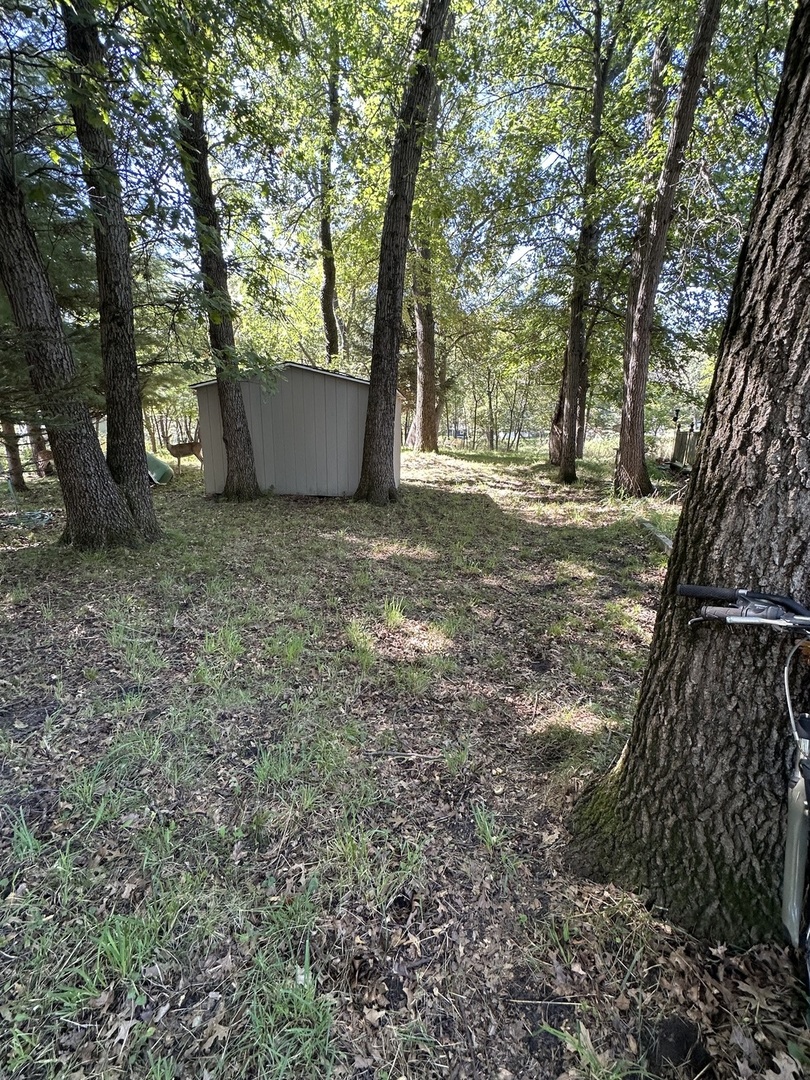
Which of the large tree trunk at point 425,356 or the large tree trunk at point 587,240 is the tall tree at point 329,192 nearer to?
the large tree trunk at point 425,356

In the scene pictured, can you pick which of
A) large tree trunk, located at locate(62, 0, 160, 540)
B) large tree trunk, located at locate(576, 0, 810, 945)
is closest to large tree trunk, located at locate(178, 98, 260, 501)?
large tree trunk, located at locate(62, 0, 160, 540)

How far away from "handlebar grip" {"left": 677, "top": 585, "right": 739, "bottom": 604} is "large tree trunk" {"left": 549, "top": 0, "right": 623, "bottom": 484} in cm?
779

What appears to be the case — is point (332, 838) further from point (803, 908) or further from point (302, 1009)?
point (803, 908)

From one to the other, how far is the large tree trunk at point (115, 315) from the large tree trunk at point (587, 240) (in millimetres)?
6271

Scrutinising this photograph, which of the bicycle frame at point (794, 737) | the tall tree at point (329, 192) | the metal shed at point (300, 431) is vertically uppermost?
the tall tree at point (329, 192)

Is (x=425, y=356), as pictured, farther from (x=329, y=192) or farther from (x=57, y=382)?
(x=57, y=382)

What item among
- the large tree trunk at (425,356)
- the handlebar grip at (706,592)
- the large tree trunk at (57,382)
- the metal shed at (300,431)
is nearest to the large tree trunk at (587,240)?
the metal shed at (300,431)

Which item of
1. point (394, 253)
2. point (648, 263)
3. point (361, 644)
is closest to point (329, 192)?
point (394, 253)

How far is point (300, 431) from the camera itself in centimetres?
764

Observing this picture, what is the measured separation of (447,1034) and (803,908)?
3.20 feet

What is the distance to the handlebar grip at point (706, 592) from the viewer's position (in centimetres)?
118

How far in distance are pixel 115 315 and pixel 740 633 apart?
5.17 meters

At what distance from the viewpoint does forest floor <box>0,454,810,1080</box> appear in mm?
1145

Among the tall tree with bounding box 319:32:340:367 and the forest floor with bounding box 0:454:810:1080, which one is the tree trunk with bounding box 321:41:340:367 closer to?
the tall tree with bounding box 319:32:340:367
